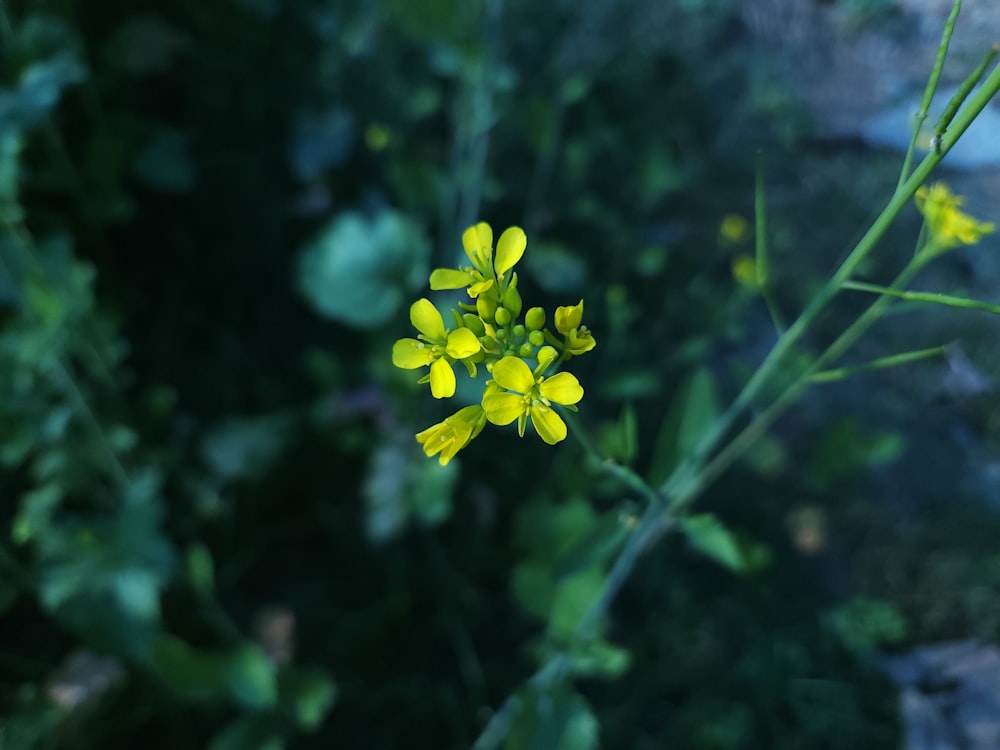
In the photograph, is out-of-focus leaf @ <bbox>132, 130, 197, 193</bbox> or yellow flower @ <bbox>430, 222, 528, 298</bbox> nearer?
yellow flower @ <bbox>430, 222, 528, 298</bbox>

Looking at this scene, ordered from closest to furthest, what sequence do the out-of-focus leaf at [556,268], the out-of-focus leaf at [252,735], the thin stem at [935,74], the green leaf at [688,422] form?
the thin stem at [935,74] < the green leaf at [688,422] < the out-of-focus leaf at [252,735] < the out-of-focus leaf at [556,268]

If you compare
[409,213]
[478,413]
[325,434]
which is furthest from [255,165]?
[478,413]

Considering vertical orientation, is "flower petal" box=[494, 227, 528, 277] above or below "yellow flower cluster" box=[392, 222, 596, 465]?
above

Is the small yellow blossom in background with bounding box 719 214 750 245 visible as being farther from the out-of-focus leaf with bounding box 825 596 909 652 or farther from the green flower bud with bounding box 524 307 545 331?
the green flower bud with bounding box 524 307 545 331

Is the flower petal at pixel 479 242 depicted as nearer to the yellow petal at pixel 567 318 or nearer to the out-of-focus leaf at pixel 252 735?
the yellow petal at pixel 567 318

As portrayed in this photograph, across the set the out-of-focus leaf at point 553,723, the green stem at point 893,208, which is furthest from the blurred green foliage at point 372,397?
the green stem at point 893,208

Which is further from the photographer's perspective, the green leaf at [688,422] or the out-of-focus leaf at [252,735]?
the out-of-focus leaf at [252,735]

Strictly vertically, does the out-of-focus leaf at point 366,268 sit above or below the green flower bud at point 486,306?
below

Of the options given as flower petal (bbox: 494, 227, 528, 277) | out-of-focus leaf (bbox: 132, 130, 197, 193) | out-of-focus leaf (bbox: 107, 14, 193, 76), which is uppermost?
out-of-focus leaf (bbox: 107, 14, 193, 76)

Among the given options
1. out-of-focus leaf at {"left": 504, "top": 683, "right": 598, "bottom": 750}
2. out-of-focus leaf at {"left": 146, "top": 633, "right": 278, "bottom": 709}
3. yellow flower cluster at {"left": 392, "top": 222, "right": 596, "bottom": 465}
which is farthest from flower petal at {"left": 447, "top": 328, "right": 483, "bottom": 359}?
out-of-focus leaf at {"left": 146, "top": 633, "right": 278, "bottom": 709}
